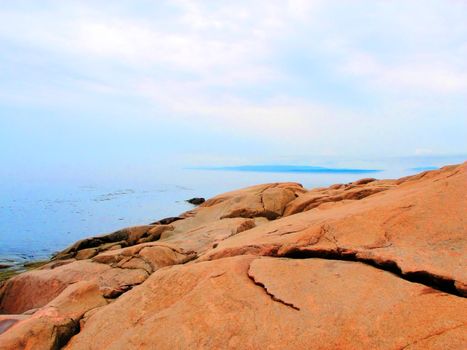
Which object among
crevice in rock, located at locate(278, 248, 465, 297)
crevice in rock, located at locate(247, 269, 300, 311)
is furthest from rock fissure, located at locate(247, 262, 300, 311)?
crevice in rock, located at locate(278, 248, 465, 297)

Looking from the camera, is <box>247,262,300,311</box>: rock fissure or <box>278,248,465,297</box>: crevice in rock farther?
<box>247,262,300,311</box>: rock fissure

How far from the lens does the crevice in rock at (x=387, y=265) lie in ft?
18.3

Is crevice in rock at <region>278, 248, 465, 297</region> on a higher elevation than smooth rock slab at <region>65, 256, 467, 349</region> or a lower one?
higher

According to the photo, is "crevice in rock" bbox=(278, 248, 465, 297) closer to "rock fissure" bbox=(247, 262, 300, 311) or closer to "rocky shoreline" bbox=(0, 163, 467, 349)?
"rocky shoreline" bbox=(0, 163, 467, 349)

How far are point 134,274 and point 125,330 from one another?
17.6ft

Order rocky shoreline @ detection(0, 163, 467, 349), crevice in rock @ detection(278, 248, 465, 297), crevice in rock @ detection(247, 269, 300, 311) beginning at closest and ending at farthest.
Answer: rocky shoreline @ detection(0, 163, 467, 349), crevice in rock @ detection(278, 248, 465, 297), crevice in rock @ detection(247, 269, 300, 311)

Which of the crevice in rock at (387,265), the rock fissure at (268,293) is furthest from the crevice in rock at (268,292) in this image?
the crevice in rock at (387,265)

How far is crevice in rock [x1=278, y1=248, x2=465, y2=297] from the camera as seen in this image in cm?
557

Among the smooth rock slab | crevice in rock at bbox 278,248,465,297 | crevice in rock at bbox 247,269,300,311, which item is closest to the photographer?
the smooth rock slab

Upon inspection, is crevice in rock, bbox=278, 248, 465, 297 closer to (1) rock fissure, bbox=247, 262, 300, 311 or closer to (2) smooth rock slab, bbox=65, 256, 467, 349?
(2) smooth rock slab, bbox=65, 256, 467, 349

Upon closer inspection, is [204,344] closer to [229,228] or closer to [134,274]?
[134,274]

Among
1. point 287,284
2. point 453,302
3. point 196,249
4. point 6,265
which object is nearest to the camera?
point 453,302

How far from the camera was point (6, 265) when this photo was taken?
24672 millimetres

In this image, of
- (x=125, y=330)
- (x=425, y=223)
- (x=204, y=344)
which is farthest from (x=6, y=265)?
(x=425, y=223)
